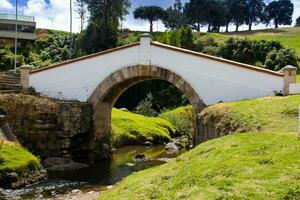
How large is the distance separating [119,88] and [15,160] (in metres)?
11.4

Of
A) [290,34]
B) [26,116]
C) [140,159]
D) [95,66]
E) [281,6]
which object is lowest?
[140,159]

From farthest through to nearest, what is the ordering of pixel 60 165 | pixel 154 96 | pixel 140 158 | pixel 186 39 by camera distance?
pixel 186 39
pixel 154 96
pixel 140 158
pixel 60 165

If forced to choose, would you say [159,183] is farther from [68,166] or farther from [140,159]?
[140,159]

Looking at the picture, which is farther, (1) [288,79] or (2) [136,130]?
(2) [136,130]

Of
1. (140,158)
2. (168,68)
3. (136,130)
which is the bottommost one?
(140,158)

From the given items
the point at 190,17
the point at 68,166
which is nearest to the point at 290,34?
the point at 190,17

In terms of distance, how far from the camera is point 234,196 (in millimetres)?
9023

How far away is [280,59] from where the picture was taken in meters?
60.4

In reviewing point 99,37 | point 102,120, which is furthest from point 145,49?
point 99,37

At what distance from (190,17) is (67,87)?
80495mm

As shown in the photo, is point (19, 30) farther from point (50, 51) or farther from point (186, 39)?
point (186, 39)

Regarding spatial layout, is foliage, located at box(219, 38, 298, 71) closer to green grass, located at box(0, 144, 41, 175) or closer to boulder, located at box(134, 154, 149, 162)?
boulder, located at box(134, 154, 149, 162)

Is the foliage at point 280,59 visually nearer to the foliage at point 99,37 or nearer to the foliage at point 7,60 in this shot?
the foliage at point 99,37

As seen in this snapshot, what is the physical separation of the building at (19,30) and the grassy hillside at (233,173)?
202 ft
